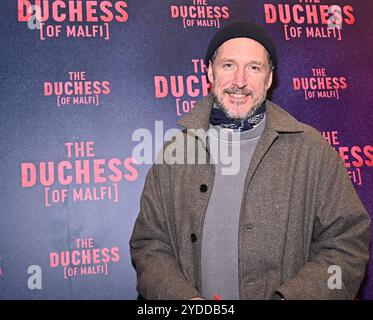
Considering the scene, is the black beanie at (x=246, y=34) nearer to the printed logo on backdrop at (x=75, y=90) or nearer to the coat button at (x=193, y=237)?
the printed logo on backdrop at (x=75, y=90)

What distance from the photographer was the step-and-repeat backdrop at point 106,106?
1.98 meters

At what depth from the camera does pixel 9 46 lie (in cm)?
204

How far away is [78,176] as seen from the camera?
79.2 inches

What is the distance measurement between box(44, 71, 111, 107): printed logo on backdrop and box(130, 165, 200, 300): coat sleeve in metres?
0.57

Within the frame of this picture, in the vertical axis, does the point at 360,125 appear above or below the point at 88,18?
below
